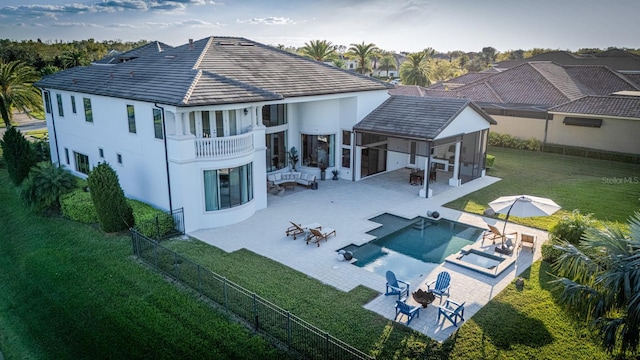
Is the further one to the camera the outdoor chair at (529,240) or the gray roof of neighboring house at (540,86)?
the gray roof of neighboring house at (540,86)

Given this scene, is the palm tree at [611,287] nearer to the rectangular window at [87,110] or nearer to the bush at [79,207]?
the bush at [79,207]

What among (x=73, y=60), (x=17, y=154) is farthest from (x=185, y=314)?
(x=73, y=60)

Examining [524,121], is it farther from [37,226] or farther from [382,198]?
[37,226]

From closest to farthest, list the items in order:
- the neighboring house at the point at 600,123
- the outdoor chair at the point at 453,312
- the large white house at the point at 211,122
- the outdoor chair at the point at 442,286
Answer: the outdoor chair at the point at 453,312, the outdoor chair at the point at 442,286, the large white house at the point at 211,122, the neighboring house at the point at 600,123

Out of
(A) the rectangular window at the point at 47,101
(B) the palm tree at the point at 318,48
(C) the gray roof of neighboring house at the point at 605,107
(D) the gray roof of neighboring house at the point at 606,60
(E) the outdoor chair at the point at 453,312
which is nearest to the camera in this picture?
(E) the outdoor chair at the point at 453,312

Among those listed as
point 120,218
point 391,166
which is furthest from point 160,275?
point 391,166

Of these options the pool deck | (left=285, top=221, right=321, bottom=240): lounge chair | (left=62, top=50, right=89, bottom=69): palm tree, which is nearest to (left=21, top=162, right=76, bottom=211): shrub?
the pool deck


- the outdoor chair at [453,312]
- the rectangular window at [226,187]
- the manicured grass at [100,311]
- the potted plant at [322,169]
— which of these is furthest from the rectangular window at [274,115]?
the outdoor chair at [453,312]

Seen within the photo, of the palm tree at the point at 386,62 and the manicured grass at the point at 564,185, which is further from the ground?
the palm tree at the point at 386,62
